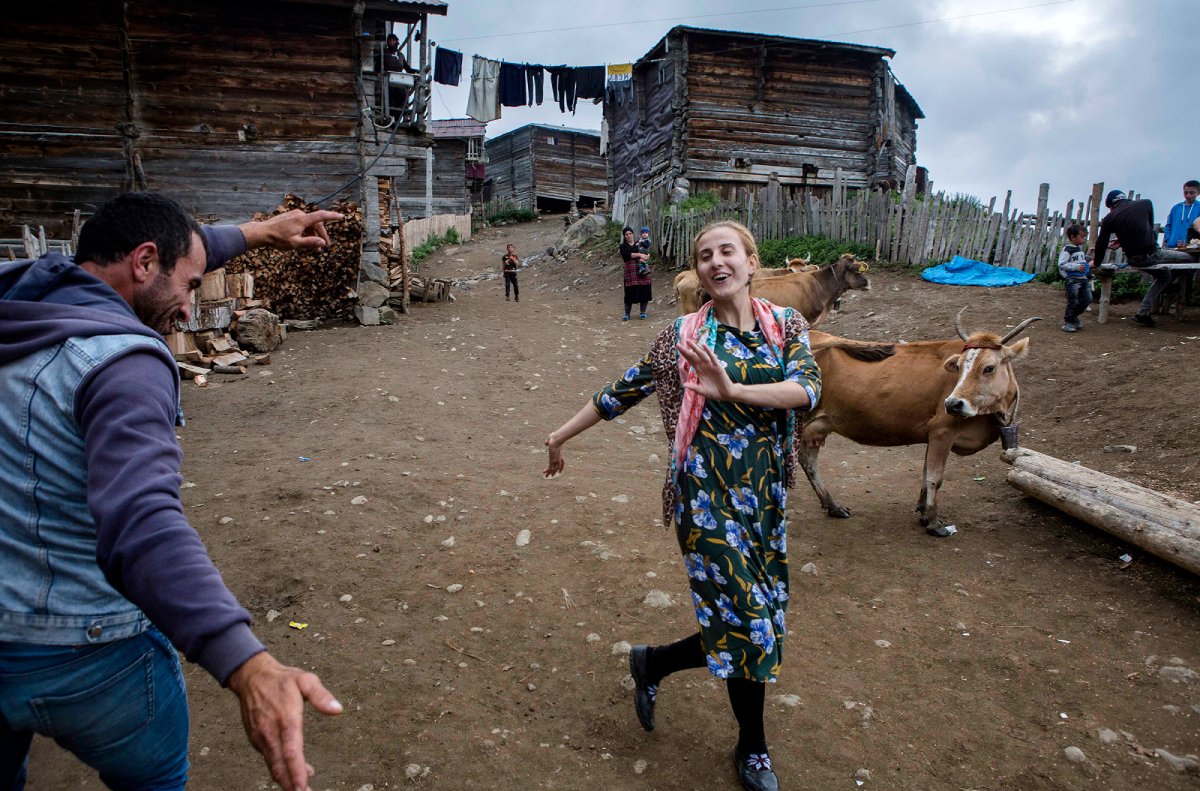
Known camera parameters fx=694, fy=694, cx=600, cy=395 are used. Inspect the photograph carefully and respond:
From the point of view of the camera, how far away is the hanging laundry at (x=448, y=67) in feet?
63.6

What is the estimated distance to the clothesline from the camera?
20.3 m

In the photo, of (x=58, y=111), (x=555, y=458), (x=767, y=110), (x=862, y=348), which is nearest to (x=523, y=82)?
(x=767, y=110)

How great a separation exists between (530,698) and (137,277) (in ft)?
7.70

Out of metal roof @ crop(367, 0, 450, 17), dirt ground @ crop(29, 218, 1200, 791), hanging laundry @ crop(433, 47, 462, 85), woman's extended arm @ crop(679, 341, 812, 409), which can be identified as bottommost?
dirt ground @ crop(29, 218, 1200, 791)

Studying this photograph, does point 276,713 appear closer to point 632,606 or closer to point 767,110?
point 632,606

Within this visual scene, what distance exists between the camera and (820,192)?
20281mm

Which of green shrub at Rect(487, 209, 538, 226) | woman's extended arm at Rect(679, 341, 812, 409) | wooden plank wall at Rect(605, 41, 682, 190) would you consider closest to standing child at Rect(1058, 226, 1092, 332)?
woman's extended arm at Rect(679, 341, 812, 409)

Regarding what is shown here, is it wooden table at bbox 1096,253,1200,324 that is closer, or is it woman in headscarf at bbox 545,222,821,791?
woman in headscarf at bbox 545,222,821,791

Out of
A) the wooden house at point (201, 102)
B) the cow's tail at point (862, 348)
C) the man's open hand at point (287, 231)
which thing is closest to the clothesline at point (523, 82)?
the wooden house at point (201, 102)

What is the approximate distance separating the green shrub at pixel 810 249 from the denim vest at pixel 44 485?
1319 centimetres

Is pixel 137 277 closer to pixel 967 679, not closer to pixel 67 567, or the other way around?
pixel 67 567

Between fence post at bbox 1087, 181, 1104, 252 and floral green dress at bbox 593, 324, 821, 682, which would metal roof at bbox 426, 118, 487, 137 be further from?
floral green dress at bbox 593, 324, 821, 682

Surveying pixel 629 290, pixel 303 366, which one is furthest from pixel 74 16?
pixel 629 290

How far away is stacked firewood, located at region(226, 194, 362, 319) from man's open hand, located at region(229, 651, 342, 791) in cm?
1172
